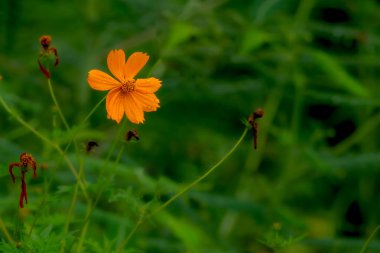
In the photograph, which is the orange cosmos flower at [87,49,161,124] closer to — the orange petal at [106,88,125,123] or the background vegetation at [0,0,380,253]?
the orange petal at [106,88,125,123]

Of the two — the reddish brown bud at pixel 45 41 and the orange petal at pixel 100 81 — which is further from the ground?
the reddish brown bud at pixel 45 41

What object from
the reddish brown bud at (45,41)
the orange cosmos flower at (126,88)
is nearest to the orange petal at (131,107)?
the orange cosmos flower at (126,88)

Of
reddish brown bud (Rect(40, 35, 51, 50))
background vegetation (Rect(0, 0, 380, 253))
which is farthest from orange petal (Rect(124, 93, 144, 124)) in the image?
background vegetation (Rect(0, 0, 380, 253))

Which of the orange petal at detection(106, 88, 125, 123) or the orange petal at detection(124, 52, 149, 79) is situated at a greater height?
the orange petal at detection(124, 52, 149, 79)

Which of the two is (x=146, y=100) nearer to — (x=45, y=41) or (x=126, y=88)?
(x=126, y=88)

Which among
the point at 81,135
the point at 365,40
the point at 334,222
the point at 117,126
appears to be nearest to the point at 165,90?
the point at 117,126

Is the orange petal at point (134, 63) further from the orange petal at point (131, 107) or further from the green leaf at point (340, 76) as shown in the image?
the green leaf at point (340, 76)
